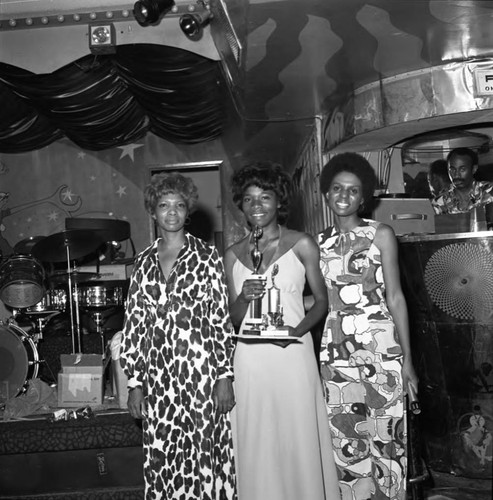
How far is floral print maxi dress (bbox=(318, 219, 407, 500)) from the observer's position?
2.91 meters

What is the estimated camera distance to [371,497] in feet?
9.68

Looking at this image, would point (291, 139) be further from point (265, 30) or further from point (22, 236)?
point (22, 236)

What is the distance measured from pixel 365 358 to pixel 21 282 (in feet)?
12.9

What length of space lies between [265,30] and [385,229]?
157 cm

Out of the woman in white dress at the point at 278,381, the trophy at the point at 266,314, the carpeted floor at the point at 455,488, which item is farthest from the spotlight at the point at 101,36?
the carpeted floor at the point at 455,488

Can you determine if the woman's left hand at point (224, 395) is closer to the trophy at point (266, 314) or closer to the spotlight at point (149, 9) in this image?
the trophy at point (266, 314)

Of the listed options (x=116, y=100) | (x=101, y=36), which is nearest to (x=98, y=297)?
(x=116, y=100)

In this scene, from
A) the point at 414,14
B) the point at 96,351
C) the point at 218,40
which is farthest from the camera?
the point at 96,351

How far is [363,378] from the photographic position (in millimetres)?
2959

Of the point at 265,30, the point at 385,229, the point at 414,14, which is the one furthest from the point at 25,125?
the point at 385,229

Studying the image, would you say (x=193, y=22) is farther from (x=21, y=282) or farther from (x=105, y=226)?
(x=105, y=226)

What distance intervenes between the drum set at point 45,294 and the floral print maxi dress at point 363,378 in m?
3.24

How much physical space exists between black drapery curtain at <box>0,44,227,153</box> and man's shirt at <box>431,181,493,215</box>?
2391 mm

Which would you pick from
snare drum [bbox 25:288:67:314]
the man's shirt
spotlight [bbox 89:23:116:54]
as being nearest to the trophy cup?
the man's shirt
